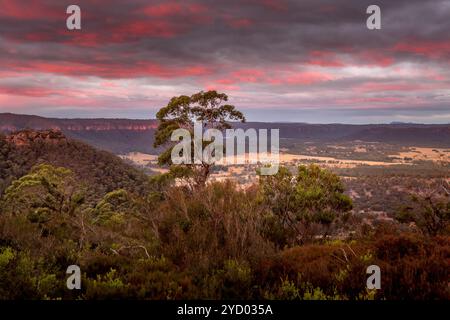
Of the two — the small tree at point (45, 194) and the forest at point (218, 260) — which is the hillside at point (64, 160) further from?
the forest at point (218, 260)

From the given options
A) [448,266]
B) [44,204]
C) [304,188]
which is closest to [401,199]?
[304,188]

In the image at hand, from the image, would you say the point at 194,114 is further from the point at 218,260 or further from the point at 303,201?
the point at 218,260

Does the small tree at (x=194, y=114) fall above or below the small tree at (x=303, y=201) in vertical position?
above

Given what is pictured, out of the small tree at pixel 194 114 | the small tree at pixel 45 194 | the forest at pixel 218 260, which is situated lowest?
the small tree at pixel 45 194

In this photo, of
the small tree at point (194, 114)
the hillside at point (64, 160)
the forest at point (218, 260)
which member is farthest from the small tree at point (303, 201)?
the hillside at point (64, 160)

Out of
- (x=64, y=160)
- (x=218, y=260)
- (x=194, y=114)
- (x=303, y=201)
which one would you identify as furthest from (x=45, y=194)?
(x=64, y=160)

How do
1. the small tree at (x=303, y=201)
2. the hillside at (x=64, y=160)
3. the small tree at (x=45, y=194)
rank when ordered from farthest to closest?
the hillside at (x=64, y=160), the small tree at (x=45, y=194), the small tree at (x=303, y=201)
